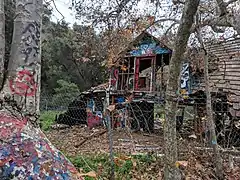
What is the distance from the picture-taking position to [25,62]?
174 cm

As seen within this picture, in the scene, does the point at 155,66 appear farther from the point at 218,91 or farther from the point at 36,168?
the point at 36,168

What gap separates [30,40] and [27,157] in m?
0.81

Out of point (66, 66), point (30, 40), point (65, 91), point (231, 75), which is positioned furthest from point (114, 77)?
point (30, 40)

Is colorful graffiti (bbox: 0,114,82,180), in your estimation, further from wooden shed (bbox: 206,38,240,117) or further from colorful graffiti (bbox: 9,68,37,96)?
wooden shed (bbox: 206,38,240,117)

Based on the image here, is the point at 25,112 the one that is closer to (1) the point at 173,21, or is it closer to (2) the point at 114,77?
(1) the point at 173,21

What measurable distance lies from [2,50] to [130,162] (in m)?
6.56

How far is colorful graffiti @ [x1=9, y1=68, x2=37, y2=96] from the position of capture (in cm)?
171

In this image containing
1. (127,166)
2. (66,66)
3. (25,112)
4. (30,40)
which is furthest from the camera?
(66,66)

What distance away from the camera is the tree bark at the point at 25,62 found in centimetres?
170

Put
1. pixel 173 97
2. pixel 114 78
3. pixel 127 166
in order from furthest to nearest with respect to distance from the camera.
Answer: pixel 114 78, pixel 127 166, pixel 173 97

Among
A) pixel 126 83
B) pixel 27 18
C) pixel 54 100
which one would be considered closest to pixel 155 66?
pixel 126 83

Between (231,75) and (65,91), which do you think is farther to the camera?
(65,91)

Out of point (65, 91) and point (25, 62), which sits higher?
point (25, 62)

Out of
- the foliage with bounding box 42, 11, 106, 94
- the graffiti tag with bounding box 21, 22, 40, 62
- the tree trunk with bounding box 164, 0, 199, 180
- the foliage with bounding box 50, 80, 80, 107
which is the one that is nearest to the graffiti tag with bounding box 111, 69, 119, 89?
the foliage with bounding box 50, 80, 80, 107
